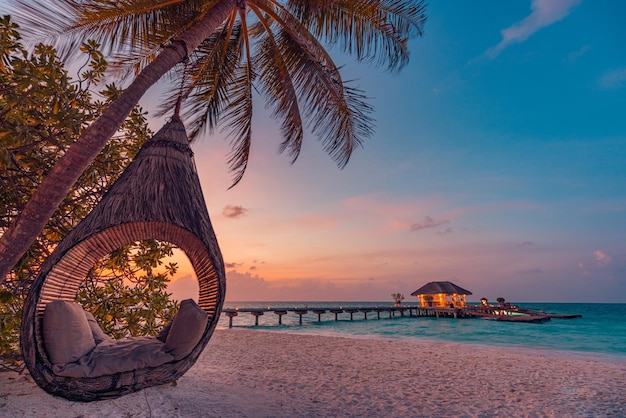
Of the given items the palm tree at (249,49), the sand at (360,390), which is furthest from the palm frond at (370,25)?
the sand at (360,390)

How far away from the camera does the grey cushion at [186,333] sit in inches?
113

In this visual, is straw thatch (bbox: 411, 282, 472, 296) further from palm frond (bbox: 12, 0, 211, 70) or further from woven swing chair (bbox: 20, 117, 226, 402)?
woven swing chair (bbox: 20, 117, 226, 402)

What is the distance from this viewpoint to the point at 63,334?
258 cm

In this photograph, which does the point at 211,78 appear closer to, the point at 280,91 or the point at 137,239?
the point at 280,91

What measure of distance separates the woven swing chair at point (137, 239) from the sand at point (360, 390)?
855mm

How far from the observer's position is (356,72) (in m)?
5.27

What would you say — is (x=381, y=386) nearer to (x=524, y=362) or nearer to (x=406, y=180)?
(x=524, y=362)

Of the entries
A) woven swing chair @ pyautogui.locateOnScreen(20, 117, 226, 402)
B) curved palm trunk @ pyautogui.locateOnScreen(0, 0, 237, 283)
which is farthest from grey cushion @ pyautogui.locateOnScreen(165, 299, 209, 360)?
curved palm trunk @ pyautogui.locateOnScreen(0, 0, 237, 283)

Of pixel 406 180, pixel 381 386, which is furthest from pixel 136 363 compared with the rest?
pixel 406 180

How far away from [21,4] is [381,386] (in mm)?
6417

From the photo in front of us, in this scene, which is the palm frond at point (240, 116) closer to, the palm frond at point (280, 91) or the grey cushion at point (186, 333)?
the palm frond at point (280, 91)

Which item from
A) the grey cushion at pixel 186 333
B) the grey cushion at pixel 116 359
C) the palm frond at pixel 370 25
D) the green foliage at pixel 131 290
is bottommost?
the grey cushion at pixel 116 359

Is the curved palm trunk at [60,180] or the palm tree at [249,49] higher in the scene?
the palm tree at [249,49]

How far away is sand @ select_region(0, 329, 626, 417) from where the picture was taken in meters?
3.51
